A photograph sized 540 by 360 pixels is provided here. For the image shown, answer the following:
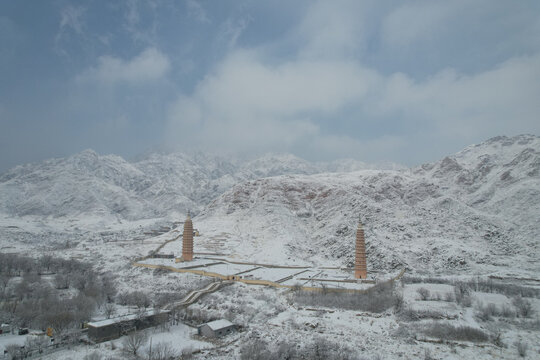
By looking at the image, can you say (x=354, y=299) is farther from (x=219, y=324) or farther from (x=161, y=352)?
(x=161, y=352)

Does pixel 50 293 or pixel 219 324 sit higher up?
pixel 50 293

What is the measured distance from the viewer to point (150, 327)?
28203 millimetres

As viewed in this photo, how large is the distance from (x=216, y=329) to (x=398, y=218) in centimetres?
4482

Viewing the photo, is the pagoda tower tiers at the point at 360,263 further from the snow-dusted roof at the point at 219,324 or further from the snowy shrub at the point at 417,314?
the snow-dusted roof at the point at 219,324

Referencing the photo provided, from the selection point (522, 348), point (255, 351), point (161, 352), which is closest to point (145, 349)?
point (161, 352)

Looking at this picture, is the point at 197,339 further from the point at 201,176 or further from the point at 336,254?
the point at 201,176

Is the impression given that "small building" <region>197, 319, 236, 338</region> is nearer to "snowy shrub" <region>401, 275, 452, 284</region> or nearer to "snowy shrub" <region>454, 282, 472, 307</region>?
"snowy shrub" <region>454, 282, 472, 307</region>

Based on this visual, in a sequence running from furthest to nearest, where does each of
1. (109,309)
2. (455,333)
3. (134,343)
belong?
(109,309) < (455,333) < (134,343)

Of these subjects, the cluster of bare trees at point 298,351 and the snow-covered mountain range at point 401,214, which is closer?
the cluster of bare trees at point 298,351

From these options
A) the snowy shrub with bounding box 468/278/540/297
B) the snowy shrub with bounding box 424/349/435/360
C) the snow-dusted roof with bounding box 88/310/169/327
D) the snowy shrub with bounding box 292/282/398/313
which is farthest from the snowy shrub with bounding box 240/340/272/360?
the snowy shrub with bounding box 468/278/540/297

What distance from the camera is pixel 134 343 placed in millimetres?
23516

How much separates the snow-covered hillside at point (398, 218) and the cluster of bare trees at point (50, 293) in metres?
23.3

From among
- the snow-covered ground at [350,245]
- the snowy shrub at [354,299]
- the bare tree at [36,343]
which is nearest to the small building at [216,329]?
the snow-covered ground at [350,245]

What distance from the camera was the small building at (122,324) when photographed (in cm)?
2525
